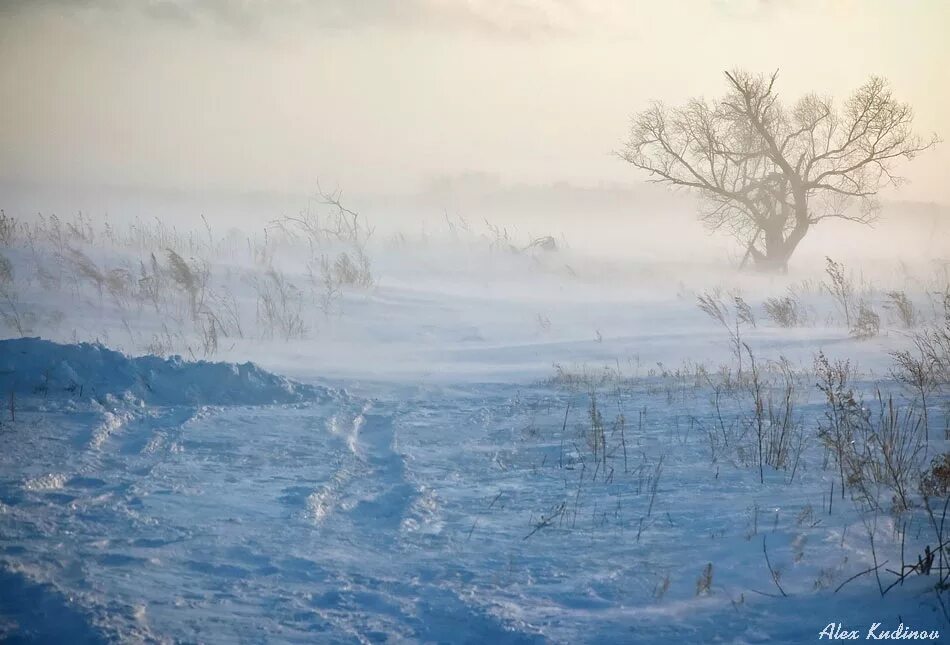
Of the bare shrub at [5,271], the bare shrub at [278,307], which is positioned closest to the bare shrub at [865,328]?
the bare shrub at [278,307]

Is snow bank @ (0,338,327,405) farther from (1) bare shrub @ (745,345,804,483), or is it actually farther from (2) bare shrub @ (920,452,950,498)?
(2) bare shrub @ (920,452,950,498)

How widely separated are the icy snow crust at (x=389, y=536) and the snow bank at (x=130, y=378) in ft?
0.77

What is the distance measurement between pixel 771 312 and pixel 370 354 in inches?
269

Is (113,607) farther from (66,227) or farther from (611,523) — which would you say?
(66,227)

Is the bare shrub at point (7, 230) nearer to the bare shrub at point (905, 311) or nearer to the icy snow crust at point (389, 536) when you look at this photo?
the icy snow crust at point (389, 536)

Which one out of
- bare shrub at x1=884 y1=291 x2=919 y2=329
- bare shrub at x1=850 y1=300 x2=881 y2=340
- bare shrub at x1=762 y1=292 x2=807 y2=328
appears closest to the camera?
bare shrub at x1=850 y1=300 x2=881 y2=340

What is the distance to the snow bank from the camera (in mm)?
6898

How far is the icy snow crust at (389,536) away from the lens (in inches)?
125

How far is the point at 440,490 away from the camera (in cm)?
488

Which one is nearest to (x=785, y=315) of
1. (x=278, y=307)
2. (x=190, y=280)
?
(x=278, y=307)

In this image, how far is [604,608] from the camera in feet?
10.9

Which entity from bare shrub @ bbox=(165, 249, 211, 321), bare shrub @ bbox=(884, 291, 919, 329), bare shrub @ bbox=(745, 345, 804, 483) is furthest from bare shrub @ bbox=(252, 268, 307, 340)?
bare shrub @ bbox=(884, 291, 919, 329)

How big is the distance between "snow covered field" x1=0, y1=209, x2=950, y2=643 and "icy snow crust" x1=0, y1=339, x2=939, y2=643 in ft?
0.06

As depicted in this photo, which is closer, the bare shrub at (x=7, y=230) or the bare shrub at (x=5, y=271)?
the bare shrub at (x=5, y=271)
